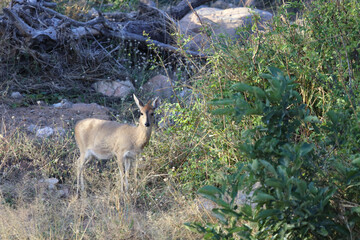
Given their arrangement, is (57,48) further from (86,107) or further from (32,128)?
(32,128)

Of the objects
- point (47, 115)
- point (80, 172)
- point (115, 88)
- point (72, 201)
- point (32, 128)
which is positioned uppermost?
point (72, 201)

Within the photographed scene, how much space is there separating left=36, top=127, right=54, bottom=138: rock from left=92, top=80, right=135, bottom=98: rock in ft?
6.54

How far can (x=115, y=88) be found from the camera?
993 cm

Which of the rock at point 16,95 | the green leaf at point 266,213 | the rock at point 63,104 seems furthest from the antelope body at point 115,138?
the green leaf at point 266,213

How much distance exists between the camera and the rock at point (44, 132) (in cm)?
793

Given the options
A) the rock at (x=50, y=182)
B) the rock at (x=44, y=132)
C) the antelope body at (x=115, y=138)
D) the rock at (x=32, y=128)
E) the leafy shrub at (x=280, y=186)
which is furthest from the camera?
the rock at (x=32, y=128)

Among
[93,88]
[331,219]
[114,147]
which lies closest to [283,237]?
[331,219]

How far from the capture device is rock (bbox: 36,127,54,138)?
793 cm

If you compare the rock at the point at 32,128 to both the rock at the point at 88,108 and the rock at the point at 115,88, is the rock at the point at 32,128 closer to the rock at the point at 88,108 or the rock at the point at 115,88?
the rock at the point at 88,108

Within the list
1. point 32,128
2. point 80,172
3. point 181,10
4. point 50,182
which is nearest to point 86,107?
point 32,128

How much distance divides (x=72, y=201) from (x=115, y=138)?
183 centimetres

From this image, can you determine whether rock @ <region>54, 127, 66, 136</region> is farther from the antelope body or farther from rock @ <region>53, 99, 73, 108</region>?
rock @ <region>53, 99, 73, 108</region>

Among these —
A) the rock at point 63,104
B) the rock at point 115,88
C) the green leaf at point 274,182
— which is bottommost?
the rock at point 115,88

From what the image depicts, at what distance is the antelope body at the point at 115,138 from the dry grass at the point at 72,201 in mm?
208
